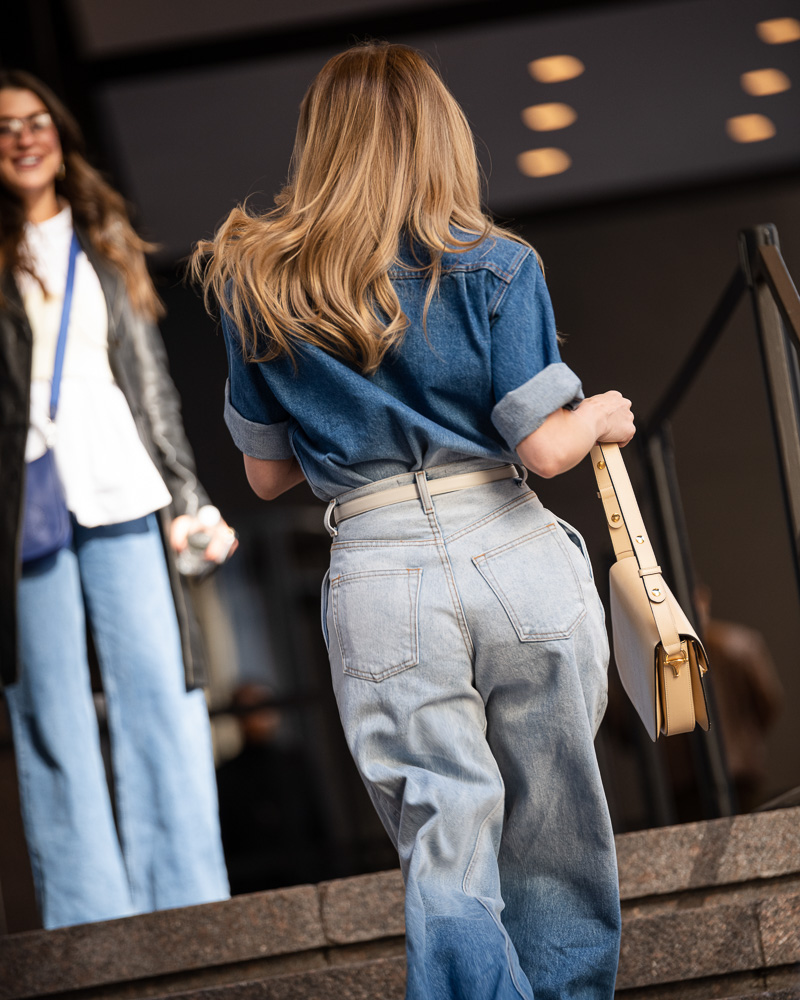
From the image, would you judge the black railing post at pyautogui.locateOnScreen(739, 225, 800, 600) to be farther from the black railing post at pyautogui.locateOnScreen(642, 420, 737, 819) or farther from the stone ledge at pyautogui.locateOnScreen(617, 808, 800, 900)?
the black railing post at pyautogui.locateOnScreen(642, 420, 737, 819)

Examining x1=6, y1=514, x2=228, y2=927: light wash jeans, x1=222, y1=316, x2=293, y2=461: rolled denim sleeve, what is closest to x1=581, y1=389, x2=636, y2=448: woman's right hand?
x1=222, y1=316, x2=293, y2=461: rolled denim sleeve

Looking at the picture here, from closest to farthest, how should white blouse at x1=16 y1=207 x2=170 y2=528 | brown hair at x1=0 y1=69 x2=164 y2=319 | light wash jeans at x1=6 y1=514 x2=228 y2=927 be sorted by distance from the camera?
light wash jeans at x1=6 y1=514 x2=228 y2=927
white blouse at x1=16 y1=207 x2=170 y2=528
brown hair at x1=0 y1=69 x2=164 y2=319

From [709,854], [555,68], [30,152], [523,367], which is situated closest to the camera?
[523,367]

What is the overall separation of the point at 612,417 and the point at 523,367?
0.59ft

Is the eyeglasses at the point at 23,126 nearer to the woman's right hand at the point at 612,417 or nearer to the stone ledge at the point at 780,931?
the woman's right hand at the point at 612,417

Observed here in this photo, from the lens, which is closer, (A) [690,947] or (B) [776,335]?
(A) [690,947]

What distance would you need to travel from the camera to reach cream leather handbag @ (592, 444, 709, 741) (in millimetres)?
1473

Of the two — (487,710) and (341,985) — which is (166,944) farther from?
(487,710)

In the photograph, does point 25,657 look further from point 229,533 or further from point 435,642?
point 435,642

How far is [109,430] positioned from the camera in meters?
2.82

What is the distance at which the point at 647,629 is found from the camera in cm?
149

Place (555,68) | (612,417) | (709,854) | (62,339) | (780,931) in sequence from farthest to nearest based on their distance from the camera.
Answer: (555,68) → (62,339) → (709,854) → (780,931) → (612,417)

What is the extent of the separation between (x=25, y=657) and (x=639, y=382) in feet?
11.6

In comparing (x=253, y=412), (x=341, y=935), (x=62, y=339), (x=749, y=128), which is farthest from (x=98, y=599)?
(x=749, y=128)
